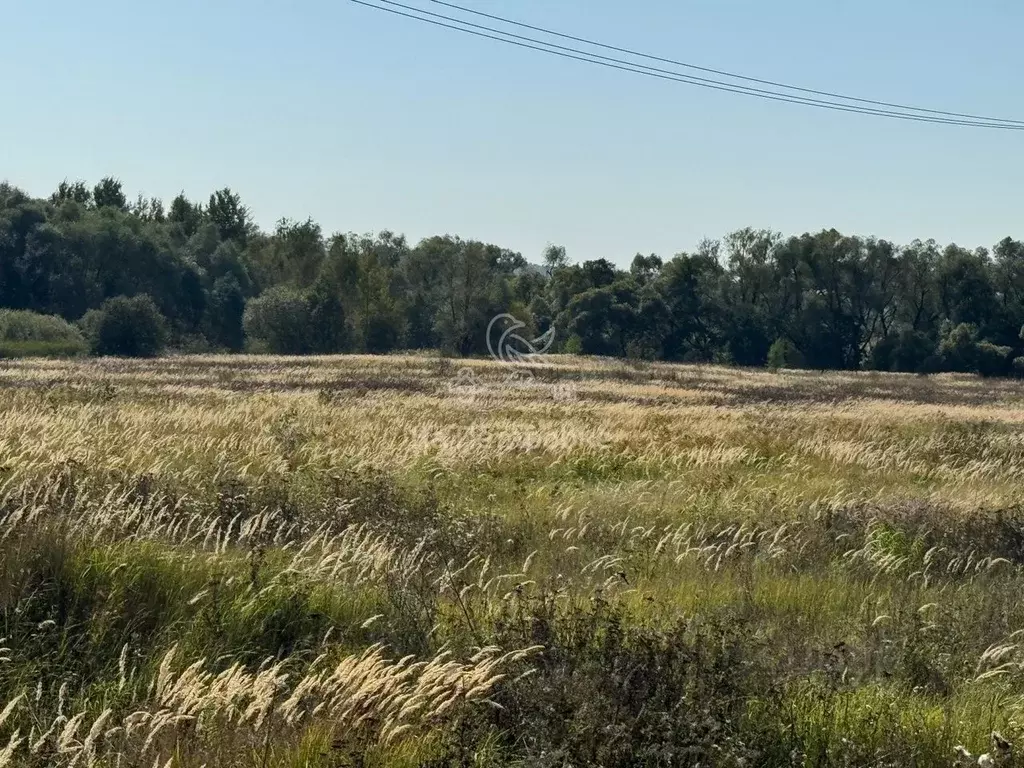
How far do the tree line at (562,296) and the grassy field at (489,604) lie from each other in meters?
81.6

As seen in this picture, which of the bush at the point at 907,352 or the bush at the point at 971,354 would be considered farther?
the bush at the point at 907,352

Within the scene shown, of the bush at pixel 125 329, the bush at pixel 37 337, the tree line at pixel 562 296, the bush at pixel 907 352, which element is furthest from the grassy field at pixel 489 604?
the bush at pixel 907 352

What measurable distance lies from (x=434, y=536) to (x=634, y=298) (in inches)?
4060

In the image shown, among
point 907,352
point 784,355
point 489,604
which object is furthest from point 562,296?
point 489,604

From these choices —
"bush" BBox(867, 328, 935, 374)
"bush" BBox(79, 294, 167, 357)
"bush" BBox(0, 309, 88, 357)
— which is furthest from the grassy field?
"bush" BBox(867, 328, 935, 374)

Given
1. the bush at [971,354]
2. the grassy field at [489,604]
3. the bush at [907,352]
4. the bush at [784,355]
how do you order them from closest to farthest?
Answer: the grassy field at [489,604] < the bush at [971,354] < the bush at [784,355] < the bush at [907,352]

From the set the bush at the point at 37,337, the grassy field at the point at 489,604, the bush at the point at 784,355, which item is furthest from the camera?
the bush at the point at 784,355

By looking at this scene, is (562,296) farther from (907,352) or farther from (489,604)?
(489,604)

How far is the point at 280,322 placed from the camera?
322 ft

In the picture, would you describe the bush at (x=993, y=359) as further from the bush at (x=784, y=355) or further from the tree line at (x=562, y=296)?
the bush at (x=784, y=355)

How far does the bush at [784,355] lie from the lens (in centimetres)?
10062

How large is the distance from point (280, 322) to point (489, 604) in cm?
9363

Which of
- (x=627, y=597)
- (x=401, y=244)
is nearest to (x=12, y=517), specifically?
(x=627, y=597)

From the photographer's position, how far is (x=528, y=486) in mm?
14586
